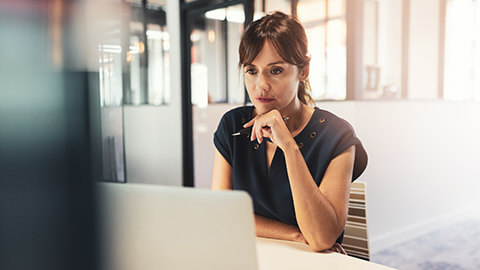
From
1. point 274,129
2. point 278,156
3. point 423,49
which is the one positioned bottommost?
point 278,156

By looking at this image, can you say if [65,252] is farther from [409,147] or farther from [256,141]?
[409,147]

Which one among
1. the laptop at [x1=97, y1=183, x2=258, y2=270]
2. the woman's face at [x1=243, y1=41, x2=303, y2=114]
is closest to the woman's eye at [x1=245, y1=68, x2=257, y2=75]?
the woman's face at [x1=243, y1=41, x2=303, y2=114]

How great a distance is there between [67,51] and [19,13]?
0.04 m

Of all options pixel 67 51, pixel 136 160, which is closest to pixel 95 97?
pixel 67 51

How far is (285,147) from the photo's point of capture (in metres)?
1.20

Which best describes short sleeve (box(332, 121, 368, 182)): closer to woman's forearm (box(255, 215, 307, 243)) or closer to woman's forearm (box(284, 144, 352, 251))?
woman's forearm (box(284, 144, 352, 251))

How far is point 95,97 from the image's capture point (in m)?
0.26

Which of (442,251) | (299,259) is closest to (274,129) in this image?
(299,259)

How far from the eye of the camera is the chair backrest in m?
1.32

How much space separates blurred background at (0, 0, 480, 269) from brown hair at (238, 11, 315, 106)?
0.27 feet

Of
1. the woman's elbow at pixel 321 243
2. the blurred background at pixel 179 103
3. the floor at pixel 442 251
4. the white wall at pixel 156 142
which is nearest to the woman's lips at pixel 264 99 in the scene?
the blurred background at pixel 179 103

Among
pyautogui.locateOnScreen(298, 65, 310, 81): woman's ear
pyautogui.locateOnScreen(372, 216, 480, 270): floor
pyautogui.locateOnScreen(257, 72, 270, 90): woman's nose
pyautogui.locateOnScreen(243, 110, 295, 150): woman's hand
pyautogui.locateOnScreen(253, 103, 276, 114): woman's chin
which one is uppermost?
pyautogui.locateOnScreen(298, 65, 310, 81): woman's ear

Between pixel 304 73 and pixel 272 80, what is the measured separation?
0.14 m

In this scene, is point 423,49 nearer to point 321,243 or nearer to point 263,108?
point 263,108
